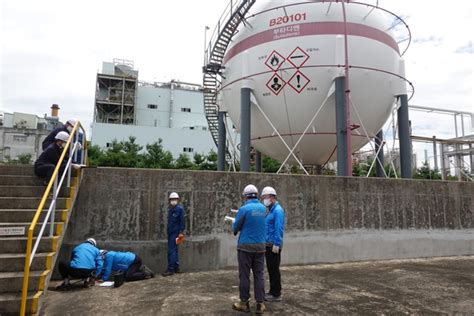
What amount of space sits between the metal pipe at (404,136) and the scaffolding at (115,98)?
34342 millimetres

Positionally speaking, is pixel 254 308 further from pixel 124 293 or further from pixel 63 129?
pixel 63 129

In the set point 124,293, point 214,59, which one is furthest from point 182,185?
point 214,59

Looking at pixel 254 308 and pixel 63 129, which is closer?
pixel 254 308

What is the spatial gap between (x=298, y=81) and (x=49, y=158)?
6.74m

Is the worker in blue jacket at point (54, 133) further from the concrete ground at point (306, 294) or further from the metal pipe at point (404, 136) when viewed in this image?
the metal pipe at point (404, 136)

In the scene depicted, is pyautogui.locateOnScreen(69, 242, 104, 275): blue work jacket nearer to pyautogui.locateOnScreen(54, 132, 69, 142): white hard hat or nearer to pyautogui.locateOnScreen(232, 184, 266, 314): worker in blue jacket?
pyautogui.locateOnScreen(54, 132, 69, 142): white hard hat

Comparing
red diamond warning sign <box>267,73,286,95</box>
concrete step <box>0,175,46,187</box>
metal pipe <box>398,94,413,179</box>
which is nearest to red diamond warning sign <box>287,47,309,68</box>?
red diamond warning sign <box>267,73,286,95</box>

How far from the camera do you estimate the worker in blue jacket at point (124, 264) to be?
585cm

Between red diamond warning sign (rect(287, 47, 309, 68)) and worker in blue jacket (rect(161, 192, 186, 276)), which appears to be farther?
red diamond warning sign (rect(287, 47, 309, 68))

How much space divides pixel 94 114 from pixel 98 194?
37280 millimetres

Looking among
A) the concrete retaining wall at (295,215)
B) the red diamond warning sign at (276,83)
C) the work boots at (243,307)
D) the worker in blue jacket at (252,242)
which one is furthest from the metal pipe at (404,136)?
the work boots at (243,307)

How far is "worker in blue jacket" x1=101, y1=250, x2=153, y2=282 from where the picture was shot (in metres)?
5.85

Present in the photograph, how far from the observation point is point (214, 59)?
1240 cm

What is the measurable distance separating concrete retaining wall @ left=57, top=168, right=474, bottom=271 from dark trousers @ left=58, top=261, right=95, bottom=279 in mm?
751
